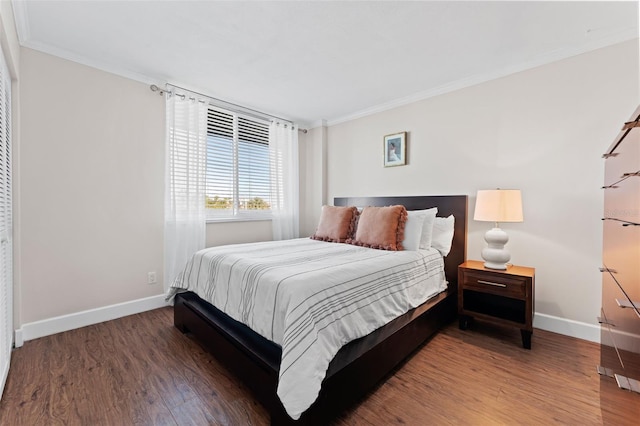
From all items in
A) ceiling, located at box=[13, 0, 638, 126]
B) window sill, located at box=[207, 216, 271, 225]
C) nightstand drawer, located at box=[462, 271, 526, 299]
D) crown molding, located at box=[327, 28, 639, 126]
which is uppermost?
ceiling, located at box=[13, 0, 638, 126]

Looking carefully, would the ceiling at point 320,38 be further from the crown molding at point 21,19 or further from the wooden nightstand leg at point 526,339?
the wooden nightstand leg at point 526,339

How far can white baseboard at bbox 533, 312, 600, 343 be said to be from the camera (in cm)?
231

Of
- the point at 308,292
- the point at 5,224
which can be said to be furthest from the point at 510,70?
the point at 5,224

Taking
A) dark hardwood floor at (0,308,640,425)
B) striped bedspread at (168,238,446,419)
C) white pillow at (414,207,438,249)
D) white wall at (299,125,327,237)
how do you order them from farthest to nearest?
1. white wall at (299,125,327,237)
2. white pillow at (414,207,438,249)
3. dark hardwood floor at (0,308,640,425)
4. striped bedspread at (168,238,446,419)

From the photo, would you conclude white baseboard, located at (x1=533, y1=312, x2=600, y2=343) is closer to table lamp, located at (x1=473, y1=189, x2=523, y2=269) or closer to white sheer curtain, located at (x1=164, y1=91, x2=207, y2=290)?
table lamp, located at (x1=473, y1=189, x2=523, y2=269)

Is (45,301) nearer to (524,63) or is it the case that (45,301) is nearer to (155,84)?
(155,84)

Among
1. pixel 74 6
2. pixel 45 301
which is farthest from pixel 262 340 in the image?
pixel 74 6

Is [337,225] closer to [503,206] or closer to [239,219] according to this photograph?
[239,219]

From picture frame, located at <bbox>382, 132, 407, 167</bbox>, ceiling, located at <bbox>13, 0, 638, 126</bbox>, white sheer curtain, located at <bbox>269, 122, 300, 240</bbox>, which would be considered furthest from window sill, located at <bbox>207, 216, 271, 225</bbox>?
picture frame, located at <bbox>382, 132, 407, 167</bbox>

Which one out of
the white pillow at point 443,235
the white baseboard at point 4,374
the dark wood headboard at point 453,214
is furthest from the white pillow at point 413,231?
the white baseboard at point 4,374

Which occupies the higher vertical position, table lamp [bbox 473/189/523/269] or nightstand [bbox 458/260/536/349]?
table lamp [bbox 473/189/523/269]

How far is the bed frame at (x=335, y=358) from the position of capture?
142 centimetres

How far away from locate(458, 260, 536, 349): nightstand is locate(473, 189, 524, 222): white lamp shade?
0.45m

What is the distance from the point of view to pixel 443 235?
2869 mm
